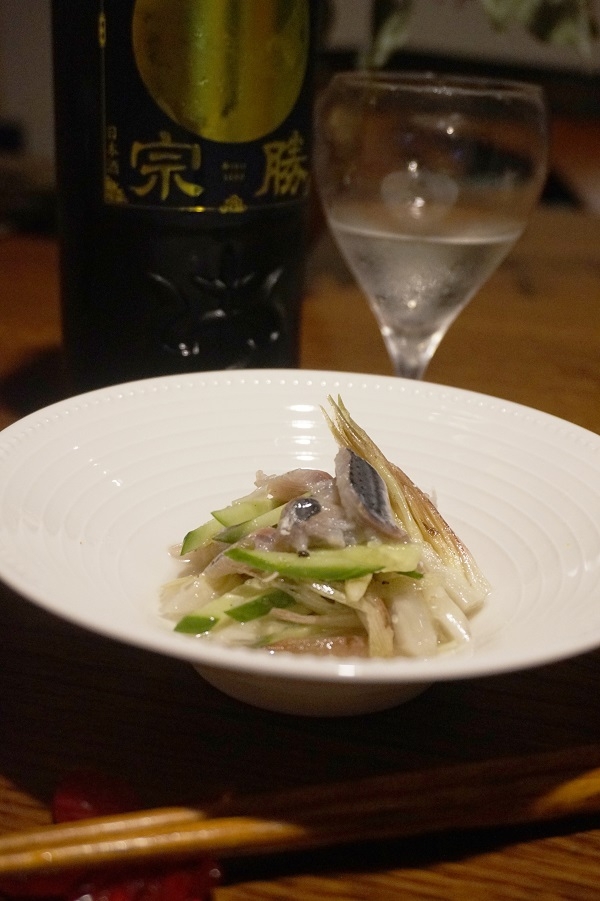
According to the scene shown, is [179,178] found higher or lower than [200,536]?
higher

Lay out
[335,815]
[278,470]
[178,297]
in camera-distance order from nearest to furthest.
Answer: [335,815] → [278,470] → [178,297]

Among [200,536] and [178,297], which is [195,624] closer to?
[200,536]

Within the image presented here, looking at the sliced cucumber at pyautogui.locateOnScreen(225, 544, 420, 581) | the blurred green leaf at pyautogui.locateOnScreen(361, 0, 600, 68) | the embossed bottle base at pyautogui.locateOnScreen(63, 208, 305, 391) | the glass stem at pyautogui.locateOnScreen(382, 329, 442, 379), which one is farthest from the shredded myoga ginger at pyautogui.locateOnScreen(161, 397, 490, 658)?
the blurred green leaf at pyautogui.locateOnScreen(361, 0, 600, 68)

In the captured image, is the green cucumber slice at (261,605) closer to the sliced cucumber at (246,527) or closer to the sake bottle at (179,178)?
the sliced cucumber at (246,527)

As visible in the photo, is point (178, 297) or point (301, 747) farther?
point (178, 297)

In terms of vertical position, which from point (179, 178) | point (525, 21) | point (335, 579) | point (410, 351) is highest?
point (525, 21)

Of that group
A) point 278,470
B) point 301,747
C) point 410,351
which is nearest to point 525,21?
point 410,351

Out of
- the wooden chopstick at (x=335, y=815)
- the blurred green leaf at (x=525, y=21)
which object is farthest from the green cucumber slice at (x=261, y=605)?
the blurred green leaf at (x=525, y=21)

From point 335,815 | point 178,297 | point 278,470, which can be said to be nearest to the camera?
point 335,815

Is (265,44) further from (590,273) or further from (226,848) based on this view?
(590,273)
